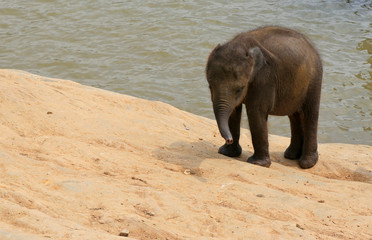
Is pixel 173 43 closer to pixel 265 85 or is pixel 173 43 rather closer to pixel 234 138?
pixel 234 138

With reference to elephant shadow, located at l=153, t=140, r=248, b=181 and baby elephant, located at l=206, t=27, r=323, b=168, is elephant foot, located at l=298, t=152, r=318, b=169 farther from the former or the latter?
elephant shadow, located at l=153, t=140, r=248, b=181

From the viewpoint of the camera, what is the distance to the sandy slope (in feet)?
15.5

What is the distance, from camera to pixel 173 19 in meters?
15.8

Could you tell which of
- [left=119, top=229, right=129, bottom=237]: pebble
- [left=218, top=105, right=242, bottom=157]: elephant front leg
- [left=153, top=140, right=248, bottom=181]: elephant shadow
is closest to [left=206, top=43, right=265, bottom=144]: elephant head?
[left=153, top=140, right=248, bottom=181]: elephant shadow

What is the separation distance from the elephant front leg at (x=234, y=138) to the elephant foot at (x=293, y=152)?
0.87 metres

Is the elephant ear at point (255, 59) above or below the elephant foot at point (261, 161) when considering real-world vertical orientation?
above

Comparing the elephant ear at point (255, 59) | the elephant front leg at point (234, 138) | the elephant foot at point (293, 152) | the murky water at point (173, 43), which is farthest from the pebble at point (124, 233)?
the murky water at point (173, 43)

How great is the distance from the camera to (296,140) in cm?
834

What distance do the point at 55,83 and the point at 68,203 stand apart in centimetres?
452

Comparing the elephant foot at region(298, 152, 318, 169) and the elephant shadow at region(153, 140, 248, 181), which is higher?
the elephant shadow at region(153, 140, 248, 181)

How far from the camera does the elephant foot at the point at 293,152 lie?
27.4 feet

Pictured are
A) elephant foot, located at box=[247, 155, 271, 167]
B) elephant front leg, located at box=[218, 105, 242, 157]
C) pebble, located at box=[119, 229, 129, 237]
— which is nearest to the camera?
pebble, located at box=[119, 229, 129, 237]

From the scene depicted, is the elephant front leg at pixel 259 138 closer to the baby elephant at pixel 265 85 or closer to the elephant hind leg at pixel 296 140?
the baby elephant at pixel 265 85

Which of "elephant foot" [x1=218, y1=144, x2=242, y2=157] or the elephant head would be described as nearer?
the elephant head
